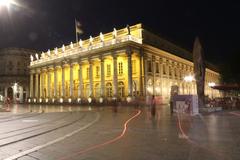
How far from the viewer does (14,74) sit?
86125 mm

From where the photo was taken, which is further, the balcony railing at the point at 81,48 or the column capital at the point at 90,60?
the column capital at the point at 90,60

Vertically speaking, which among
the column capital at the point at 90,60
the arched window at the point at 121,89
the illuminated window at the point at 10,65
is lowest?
the arched window at the point at 121,89

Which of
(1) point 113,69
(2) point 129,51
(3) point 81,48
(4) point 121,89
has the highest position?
(3) point 81,48

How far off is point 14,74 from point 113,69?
48.9 m

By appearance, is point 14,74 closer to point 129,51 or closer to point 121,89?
point 121,89

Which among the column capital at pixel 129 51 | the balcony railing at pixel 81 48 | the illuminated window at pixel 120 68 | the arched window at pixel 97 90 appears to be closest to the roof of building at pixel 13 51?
the balcony railing at pixel 81 48

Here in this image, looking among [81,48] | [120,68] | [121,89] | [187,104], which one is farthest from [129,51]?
[187,104]

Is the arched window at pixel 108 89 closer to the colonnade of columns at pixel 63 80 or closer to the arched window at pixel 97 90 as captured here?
the colonnade of columns at pixel 63 80

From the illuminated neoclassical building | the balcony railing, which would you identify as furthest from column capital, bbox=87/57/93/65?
the balcony railing

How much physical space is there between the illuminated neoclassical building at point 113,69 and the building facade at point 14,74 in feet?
46.5

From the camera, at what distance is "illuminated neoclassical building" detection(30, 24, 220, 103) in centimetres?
5131

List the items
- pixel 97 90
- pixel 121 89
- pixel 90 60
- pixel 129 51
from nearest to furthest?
pixel 129 51, pixel 121 89, pixel 90 60, pixel 97 90

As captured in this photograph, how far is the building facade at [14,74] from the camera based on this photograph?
84625 millimetres

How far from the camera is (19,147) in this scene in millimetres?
8734
